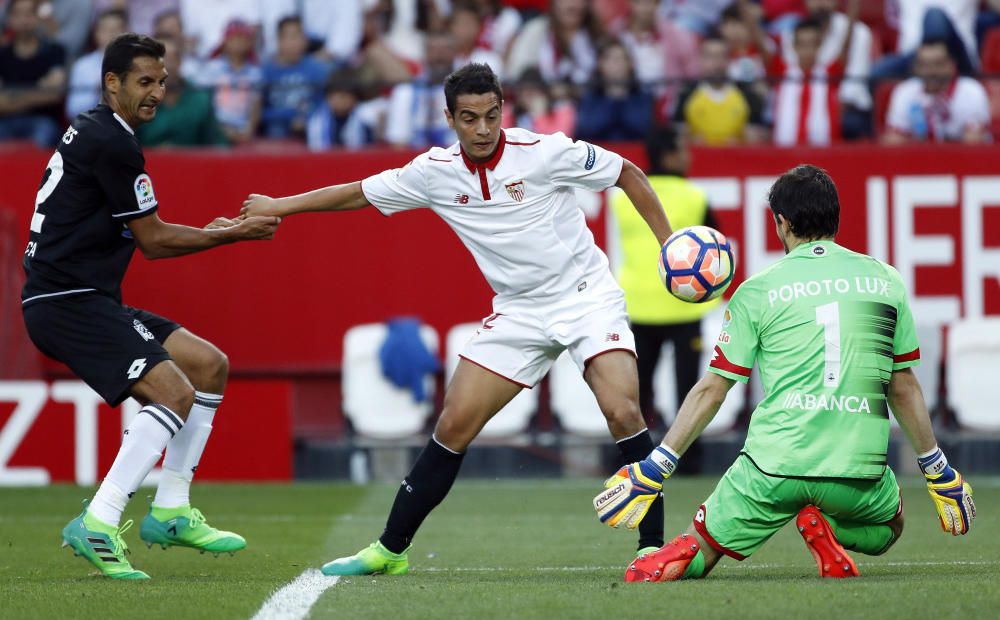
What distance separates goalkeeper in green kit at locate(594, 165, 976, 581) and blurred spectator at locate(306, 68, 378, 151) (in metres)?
8.12

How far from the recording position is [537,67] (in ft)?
A: 46.9

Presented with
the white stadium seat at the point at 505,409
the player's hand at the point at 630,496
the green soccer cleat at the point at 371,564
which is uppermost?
the player's hand at the point at 630,496

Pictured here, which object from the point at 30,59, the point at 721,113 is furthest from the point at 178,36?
the point at 721,113

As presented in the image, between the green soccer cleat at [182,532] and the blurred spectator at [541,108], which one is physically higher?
the blurred spectator at [541,108]

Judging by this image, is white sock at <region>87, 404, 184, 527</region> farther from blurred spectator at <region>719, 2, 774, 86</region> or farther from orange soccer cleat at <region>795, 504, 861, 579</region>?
blurred spectator at <region>719, 2, 774, 86</region>

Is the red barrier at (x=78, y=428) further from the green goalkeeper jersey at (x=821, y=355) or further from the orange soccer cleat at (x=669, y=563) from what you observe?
the green goalkeeper jersey at (x=821, y=355)

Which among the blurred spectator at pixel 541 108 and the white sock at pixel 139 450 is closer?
the white sock at pixel 139 450

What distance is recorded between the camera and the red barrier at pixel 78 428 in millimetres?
12523

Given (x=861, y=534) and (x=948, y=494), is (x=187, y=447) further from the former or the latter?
(x=948, y=494)

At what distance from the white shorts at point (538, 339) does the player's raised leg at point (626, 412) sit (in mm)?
69

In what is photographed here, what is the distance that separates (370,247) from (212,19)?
3.41 metres

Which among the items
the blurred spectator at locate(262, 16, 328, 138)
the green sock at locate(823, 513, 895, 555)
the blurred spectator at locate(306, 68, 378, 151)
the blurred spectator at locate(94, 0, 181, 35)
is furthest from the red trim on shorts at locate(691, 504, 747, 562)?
the blurred spectator at locate(94, 0, 181, 35)

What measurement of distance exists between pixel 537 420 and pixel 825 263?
776 centimetres

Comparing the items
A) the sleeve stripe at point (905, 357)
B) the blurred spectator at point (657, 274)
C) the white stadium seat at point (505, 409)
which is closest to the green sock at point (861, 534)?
the sleeve stripe at point (905, 357)
